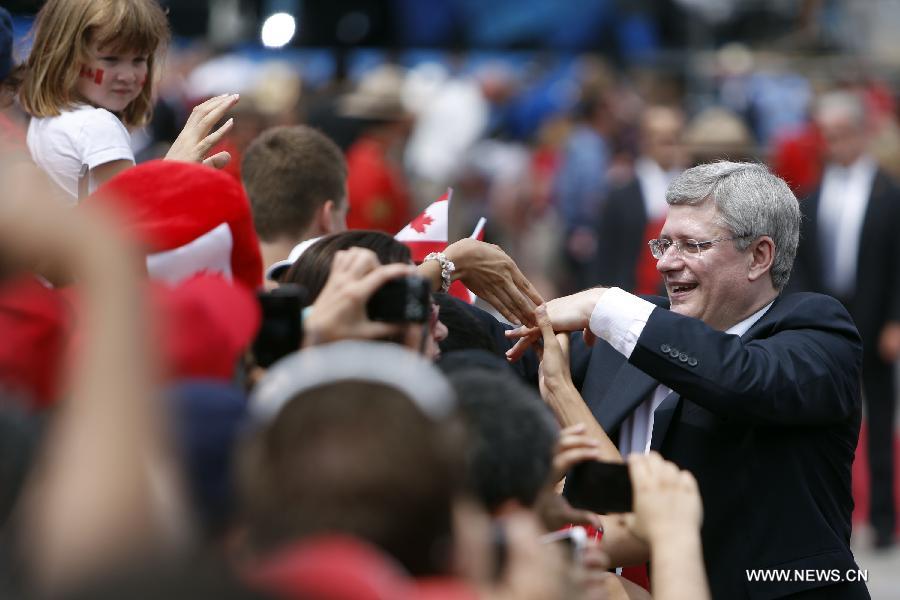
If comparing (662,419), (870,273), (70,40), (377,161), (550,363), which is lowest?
(377,161)

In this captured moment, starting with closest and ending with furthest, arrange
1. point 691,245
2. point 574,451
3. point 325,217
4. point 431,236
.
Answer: point 574,451
point 691,245
point 431,236
point 325,217

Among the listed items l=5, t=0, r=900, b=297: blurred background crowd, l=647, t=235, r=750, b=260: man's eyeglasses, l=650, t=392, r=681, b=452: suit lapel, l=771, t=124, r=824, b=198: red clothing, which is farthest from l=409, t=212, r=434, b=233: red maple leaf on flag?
l=771, t=124, r=824, b=198: red clothing

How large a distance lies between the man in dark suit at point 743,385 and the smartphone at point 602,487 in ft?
1.47

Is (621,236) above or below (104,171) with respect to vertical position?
below

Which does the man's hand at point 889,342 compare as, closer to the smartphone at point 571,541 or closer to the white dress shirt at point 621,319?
the white dress shirt at point 621,319

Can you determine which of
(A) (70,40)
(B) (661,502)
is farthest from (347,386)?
(A) (70,40)

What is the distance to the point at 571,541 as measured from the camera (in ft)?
8.64

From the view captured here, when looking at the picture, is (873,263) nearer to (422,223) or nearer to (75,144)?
(422,223)

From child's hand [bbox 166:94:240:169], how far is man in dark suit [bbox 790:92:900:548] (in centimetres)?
519

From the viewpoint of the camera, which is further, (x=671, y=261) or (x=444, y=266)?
(x=671, y=261)

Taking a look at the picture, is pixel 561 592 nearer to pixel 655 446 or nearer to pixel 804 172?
pixel 655 446

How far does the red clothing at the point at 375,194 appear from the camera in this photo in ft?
31.4

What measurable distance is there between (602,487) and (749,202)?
149 cm

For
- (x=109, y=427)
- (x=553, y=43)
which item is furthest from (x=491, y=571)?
(x=553, y=43)
